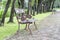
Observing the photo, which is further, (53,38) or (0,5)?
(0,5)

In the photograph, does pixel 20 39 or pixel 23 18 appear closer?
pixel 20 39

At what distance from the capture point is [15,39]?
8648 millimetres

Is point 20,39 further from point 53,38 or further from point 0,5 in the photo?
point 0,5

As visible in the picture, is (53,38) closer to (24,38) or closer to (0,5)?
(24,38)

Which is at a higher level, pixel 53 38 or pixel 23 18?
pixel 23 18

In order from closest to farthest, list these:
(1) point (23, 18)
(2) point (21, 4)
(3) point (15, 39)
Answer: (3) point (15, 39) < (1) point (23, 18) < (2) point (21, 4)

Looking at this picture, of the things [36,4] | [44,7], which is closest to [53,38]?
[36,4]

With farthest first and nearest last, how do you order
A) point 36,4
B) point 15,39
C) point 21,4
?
point 36,4 → point 21,4 → point 15,39

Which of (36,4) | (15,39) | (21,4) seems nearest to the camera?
(15,39)

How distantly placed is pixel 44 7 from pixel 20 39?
1133 inches

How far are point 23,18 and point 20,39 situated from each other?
207cm

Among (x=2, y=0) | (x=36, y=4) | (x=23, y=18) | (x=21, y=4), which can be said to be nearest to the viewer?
(x=23, y=18)

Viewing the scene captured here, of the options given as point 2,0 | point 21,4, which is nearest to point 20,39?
point 21,4

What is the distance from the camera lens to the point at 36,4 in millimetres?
30625
